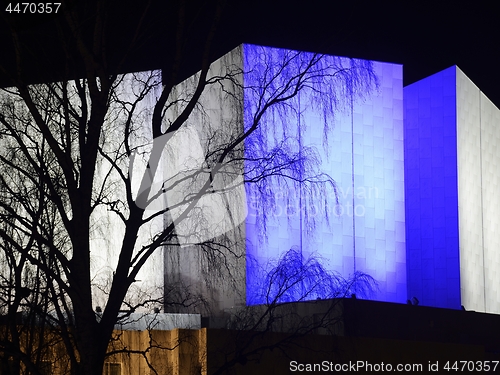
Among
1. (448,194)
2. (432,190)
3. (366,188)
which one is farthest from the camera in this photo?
(432,190)

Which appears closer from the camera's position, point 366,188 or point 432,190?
point 366,188

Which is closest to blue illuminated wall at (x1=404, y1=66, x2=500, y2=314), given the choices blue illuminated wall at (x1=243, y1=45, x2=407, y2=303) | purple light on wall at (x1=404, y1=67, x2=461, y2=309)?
purple light on wall at (x1=404, y1=67, x2=461, y2=309)

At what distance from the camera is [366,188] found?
99.0 ft

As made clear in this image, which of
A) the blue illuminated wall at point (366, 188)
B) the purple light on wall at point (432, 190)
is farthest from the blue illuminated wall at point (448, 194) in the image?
the blue illuminated wall at point (366, 188)

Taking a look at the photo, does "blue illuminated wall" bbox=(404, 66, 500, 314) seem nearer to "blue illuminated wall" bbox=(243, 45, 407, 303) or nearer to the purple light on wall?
the purple light on wall

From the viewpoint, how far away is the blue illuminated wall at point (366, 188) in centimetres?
2861

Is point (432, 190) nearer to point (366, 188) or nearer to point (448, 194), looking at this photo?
point (448, 194)

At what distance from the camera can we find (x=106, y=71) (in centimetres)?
1211

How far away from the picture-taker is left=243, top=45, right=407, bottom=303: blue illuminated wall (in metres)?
28.6

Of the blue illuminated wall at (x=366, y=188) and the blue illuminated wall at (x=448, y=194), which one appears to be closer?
the blue illuminated wall at (x=366, y=188)

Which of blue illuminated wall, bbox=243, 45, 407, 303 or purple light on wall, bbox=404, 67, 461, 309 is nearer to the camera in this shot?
blue illuminated wall, bbox=243, 45, 407, 303

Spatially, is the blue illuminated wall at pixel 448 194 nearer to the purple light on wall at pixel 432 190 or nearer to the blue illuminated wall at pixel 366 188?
the purple light on wall at pixel 432 190

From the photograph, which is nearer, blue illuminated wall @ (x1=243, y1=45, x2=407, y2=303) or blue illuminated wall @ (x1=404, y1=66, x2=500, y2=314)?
blue illuminated wall @ (x1=243, y1=45, x2=407, y2=303)

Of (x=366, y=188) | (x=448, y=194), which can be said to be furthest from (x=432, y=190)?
(x=366, y=188)
